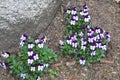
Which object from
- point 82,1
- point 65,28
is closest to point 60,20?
point 65,28

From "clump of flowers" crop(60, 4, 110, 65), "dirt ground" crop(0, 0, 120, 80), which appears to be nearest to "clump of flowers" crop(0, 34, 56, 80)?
"dirt ground" crop(0, 0, 120, 80)

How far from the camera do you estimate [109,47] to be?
171 inches

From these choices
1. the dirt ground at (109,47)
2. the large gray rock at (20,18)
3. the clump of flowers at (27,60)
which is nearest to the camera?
the clump of flowers at (27,60)

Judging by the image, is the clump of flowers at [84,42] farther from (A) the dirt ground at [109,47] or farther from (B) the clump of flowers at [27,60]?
(B) the clump of flowers at [27,60]

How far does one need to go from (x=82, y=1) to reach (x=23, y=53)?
1.57 m

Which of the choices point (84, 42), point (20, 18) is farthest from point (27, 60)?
point (84, 42)

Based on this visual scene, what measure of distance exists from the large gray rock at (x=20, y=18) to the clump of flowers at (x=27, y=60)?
254 mm

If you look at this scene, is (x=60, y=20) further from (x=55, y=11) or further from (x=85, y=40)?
(x=85, y=40)

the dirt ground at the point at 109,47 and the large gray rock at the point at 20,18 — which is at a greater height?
the large gray rock at the point at 20,18

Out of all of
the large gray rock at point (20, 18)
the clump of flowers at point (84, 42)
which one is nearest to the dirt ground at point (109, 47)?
the clump of flowers at point (84, 42)

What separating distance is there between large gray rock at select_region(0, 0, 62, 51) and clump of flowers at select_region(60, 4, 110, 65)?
363 mm

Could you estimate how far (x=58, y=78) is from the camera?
3.96 meters

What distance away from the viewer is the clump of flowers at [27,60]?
3682 millimetres

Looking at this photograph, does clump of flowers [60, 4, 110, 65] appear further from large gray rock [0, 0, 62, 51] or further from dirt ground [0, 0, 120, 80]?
large gray rock [0, 0, 62, 51]
